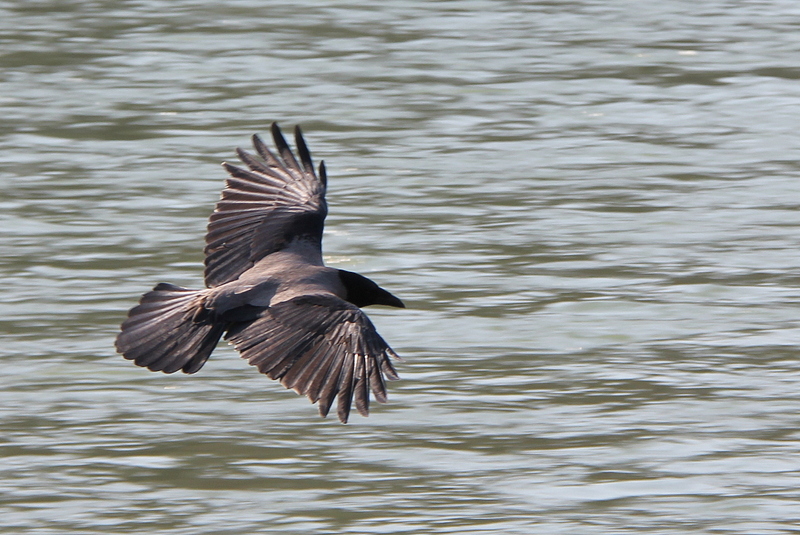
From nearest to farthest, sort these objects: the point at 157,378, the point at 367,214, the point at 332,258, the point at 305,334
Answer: the point at 305,334 < the point at 157,378 < the point at 332,258 < the point at 367,214

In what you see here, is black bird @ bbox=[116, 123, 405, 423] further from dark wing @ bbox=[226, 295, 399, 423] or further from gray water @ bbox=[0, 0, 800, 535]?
gray water @ bbox=[0, 0, 800, 535]

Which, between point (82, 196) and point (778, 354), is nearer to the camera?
point (778, 354)

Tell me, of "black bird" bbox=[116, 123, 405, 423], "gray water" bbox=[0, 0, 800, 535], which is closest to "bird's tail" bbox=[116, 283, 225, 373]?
"black bird" bbox=[116, 123, 405, 423]

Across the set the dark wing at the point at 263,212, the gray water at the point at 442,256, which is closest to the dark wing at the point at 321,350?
the dark wing at the point at 263,212

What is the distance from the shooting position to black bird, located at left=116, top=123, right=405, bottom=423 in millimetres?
6539

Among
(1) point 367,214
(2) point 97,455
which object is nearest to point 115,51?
(1) point 367,214

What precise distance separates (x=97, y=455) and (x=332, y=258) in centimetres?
302

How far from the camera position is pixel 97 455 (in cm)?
816

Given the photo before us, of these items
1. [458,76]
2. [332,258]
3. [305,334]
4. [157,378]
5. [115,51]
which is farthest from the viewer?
[115,51]

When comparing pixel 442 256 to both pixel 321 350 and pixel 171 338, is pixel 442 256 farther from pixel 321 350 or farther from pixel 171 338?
pixel 321 350

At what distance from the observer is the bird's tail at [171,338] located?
6.95 metres

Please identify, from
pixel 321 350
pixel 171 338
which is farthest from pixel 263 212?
pixel 321 350

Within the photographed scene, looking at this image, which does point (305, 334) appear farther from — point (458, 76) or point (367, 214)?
point (458, 76)

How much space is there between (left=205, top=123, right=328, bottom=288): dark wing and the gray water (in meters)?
0.99
